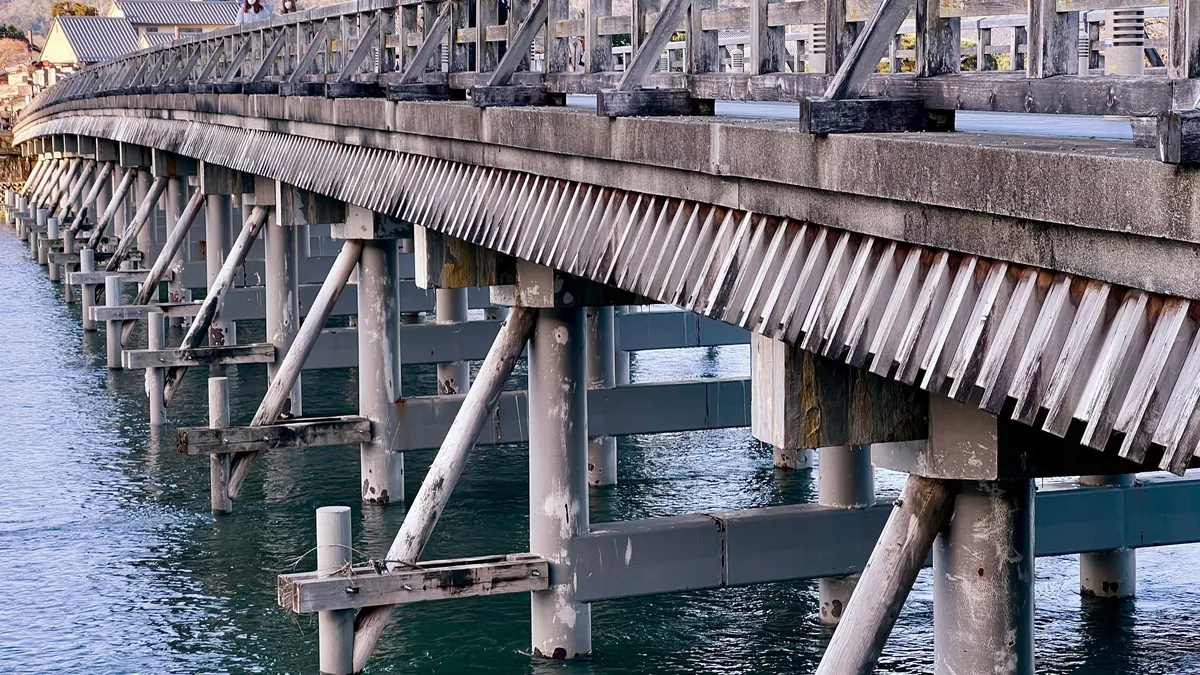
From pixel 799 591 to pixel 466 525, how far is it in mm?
3595

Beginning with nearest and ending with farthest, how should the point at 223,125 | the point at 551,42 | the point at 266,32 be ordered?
the point at 551,42, the point at 266,32, the point at 223,125

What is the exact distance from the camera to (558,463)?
11.8 meters

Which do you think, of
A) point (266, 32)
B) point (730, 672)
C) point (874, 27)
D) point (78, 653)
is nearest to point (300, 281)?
point (266, 32)

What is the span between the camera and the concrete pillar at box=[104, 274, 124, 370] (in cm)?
2450

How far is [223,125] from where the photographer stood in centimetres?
2020

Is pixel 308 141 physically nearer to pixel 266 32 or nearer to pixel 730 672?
pixel 266 32

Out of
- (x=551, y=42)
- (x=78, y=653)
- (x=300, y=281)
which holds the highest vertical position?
(x=551, y=42)

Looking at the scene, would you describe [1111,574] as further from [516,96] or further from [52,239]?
[52,239]

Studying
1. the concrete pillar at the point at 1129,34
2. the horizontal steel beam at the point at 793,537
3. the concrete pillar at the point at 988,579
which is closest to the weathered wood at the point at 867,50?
the concrete pillar at the point at 1129,34

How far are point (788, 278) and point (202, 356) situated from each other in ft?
48.4

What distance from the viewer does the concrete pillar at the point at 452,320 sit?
2141 centimetres

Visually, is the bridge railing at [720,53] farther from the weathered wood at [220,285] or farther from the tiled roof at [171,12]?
the tiled roof at [171,12]

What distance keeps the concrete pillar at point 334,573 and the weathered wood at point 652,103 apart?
4.04m

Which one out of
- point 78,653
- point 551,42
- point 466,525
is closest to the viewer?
point 551,42
